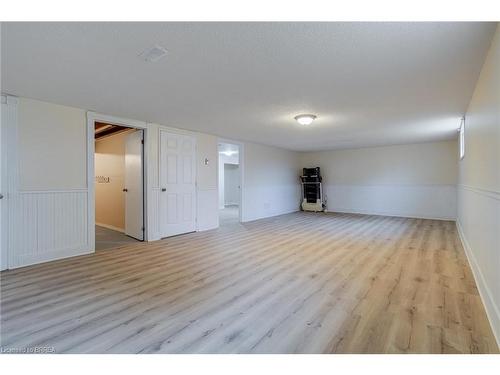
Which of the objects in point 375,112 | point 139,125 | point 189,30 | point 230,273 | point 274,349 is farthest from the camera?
point 139,125

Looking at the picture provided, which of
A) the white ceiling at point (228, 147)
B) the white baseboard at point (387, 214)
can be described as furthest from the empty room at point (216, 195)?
the white baseboard at point (387, 214)

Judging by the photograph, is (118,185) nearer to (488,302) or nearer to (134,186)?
(134,186)

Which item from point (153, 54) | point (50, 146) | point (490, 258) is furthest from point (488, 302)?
point (50, 146)

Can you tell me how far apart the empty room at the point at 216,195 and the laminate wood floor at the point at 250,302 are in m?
0.02

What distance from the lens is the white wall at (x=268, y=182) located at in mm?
7004

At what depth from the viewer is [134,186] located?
4871 mm

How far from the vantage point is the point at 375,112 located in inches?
156

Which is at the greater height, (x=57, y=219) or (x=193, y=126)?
(x=193, y=126)

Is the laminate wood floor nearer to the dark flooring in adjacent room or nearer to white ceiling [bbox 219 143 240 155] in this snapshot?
the dark flooring in adjacent room

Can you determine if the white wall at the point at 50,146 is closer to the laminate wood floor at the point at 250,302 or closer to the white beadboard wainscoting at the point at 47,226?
the white beadboard wainscoting at the point at 47,226

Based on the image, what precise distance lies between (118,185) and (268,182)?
4094mm
